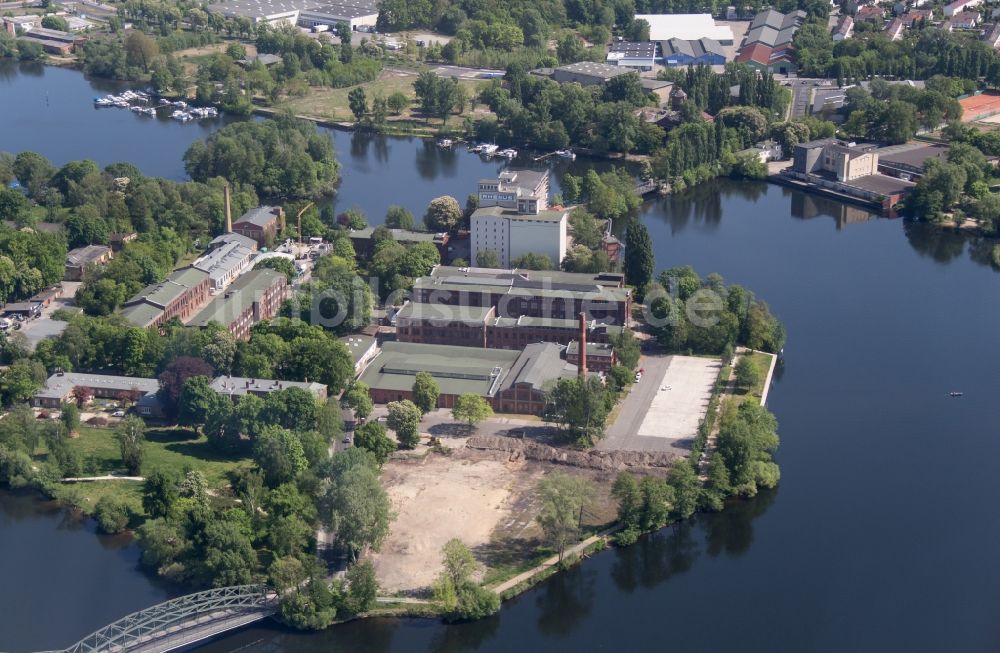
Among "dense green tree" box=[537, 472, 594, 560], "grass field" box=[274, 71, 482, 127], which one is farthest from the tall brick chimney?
"dense green tree" box=[537, 472, 594, 560]

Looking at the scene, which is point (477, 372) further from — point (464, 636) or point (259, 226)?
point (259, 226)

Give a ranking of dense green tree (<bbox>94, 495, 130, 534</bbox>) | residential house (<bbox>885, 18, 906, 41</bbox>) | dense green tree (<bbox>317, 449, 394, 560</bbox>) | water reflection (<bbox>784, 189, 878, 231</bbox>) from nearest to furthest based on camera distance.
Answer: dense green tree (<bbox>317, 449, 394, 560</bbox>), dense green tree (<bbox>94, 495, 130, 534</bbox>), water reflection (<bbox>784, 189, 878, 231</bbox>), residential house (<bbox>885, 18, 906, 41</bbox>)

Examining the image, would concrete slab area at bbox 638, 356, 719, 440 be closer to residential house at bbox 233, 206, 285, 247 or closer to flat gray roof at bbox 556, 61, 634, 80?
residential house at bbox 233, 206, 285, 247

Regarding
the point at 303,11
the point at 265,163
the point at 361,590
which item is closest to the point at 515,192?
the point at 265,163

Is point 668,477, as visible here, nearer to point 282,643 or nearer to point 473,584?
point 473,584

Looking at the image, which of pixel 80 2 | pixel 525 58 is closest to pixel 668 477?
pixel 525 58

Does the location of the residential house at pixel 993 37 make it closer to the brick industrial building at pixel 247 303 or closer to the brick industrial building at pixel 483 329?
the brick industrial building at pixel 483 329
